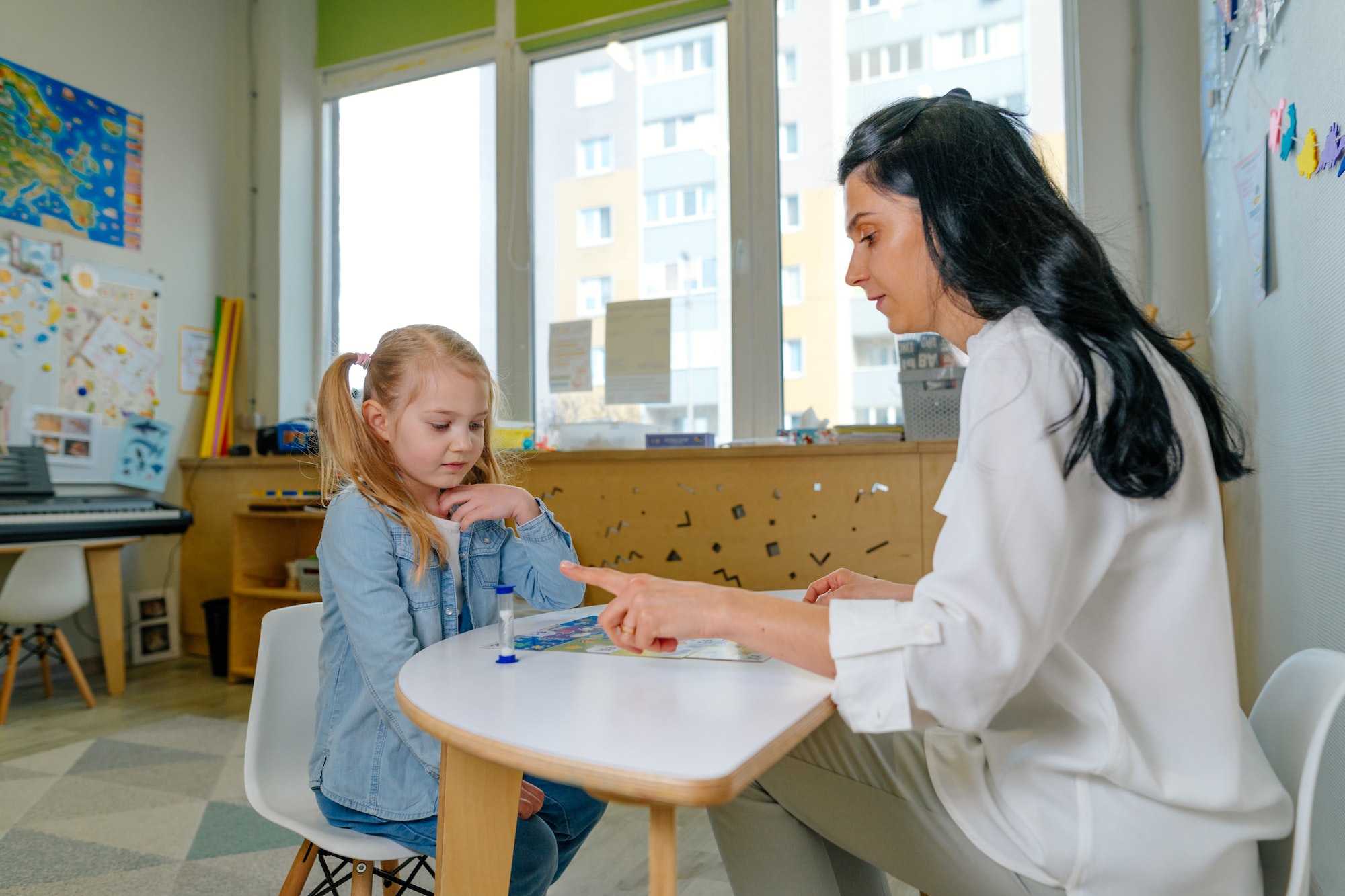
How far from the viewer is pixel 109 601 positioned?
11.0ft

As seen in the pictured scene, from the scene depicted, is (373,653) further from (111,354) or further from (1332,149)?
(111,354)

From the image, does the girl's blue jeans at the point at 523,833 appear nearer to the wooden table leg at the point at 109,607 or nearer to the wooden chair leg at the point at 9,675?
the wooden chair leg at the point at 9,675

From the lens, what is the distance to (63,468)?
352 cm

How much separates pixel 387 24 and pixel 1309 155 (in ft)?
12.8

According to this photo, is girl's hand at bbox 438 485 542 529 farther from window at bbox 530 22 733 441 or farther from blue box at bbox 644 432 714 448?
window at bbox 530 22 733 441

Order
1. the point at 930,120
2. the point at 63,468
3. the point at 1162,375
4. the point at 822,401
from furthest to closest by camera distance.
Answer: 1. the point at 63,468
2. the point at 822,401
3. the point at 930,120
4. the point at 1162,375

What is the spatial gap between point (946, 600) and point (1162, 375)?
0.31 m

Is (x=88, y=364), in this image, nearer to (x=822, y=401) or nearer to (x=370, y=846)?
(x=822, y=401)

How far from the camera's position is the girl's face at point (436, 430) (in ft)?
4.38

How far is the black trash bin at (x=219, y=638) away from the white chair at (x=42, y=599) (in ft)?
1.58

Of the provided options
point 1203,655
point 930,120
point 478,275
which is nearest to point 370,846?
point 1203,655

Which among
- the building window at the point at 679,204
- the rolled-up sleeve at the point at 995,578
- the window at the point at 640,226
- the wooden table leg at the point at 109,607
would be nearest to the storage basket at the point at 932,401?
the window at the point at 640,226

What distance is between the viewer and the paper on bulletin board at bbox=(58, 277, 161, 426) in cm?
355

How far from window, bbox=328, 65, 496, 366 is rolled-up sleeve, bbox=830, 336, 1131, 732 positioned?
10.4 ft
